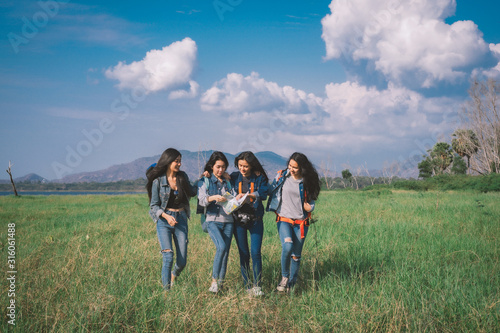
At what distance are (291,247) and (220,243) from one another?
910 millimetres

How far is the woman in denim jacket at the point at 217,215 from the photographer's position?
13.7 ft

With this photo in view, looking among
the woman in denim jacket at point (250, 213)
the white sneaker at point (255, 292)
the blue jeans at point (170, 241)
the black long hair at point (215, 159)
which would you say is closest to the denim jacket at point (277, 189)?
the woman in denim jacket at point (250, 213)

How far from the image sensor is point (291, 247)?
4266mm

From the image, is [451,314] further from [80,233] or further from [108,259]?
[80,233]

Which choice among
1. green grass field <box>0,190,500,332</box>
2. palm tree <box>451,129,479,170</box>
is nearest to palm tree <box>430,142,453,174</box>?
palm tree <box>451,129,479,170</box>

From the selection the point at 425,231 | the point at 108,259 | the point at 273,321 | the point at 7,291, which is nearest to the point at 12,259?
the point at 108,259

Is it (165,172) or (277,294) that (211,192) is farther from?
(277,294)

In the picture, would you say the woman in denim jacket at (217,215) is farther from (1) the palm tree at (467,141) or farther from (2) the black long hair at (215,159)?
(1) the palm tree at (467,141)

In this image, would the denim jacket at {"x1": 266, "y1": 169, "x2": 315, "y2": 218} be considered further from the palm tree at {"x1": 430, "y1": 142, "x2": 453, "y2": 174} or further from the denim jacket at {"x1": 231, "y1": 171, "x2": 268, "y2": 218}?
the palm tree at {"x1": 430, "y1": 142, "x2": 453, "y2": 174}

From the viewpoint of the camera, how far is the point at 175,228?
4398 mm

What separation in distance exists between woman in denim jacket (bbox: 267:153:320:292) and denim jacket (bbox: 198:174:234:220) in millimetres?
703

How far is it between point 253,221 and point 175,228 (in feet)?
3.41

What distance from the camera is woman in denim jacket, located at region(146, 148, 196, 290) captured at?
14.2ft

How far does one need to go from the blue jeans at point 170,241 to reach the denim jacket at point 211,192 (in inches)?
15.2
